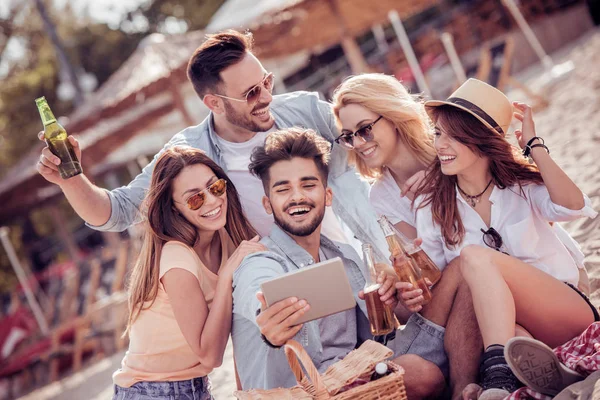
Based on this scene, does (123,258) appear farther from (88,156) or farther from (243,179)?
(243,179)

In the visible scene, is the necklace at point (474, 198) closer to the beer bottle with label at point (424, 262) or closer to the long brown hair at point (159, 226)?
the beer bottle with label at point (424, 262)

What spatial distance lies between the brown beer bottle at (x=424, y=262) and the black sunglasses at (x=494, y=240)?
10.5 inches

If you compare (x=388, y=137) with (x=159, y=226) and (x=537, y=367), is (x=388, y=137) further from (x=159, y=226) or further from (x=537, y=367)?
(x=537, y=367)

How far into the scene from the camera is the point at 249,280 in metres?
2.82

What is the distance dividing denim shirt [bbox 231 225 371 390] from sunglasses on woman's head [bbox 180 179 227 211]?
1.09 ft

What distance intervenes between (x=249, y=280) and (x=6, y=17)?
21.1 m

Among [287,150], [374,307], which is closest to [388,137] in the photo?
[287,150]

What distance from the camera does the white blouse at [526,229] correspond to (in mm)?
3211

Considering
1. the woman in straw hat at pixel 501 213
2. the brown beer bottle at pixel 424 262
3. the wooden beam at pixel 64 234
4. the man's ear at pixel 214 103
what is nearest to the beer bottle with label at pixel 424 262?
the brown beer bottle at pixel 424 262

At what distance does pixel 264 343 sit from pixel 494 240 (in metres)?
1.14

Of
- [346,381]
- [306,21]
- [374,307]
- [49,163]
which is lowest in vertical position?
[346,381]

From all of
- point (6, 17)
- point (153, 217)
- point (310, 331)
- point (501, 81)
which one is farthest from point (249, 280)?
point (6, 17)

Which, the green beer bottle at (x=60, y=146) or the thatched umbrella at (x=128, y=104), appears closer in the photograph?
the green beer bottle at (x=60, y=146)

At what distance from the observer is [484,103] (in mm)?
3230
